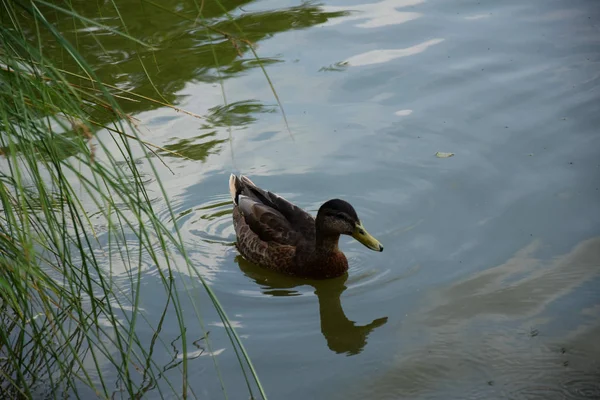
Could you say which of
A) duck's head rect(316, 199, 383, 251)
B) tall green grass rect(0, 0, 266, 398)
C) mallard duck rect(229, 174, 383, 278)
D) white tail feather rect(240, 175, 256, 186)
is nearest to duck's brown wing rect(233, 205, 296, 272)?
mallard duck rect(229, 174, 383, 278)

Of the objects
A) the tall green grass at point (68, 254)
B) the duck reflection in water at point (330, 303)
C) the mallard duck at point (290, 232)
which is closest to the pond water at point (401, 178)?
the duck reflection in water at point (330, 303)

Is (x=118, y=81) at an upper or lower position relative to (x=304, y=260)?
upper

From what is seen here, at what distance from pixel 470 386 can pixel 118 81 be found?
18.3 feet

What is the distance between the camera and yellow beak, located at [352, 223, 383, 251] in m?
5.70

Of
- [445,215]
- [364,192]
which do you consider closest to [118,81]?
[364,192]

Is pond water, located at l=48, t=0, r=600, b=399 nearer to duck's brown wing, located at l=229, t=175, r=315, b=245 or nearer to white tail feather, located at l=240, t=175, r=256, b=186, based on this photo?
duck's brown wing, located at l=229, t=175, r=315, b=245

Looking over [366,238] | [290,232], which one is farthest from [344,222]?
[290,232]

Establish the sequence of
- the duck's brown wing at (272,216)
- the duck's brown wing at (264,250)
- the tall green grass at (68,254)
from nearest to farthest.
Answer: the tall green grass at (68,254) → the duck's brown wing at (264,250) → the duck's brown wing at (272,216)

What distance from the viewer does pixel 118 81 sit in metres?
8.74

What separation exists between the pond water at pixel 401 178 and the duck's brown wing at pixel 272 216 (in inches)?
10.9

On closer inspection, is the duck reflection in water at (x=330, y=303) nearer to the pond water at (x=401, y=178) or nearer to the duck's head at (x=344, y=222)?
the pond water at (x=401, y=178)

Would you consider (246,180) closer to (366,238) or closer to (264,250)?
(264,250)

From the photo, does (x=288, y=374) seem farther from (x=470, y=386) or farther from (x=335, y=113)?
(x=335, y=113)

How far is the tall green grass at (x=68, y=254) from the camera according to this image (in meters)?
2.79
